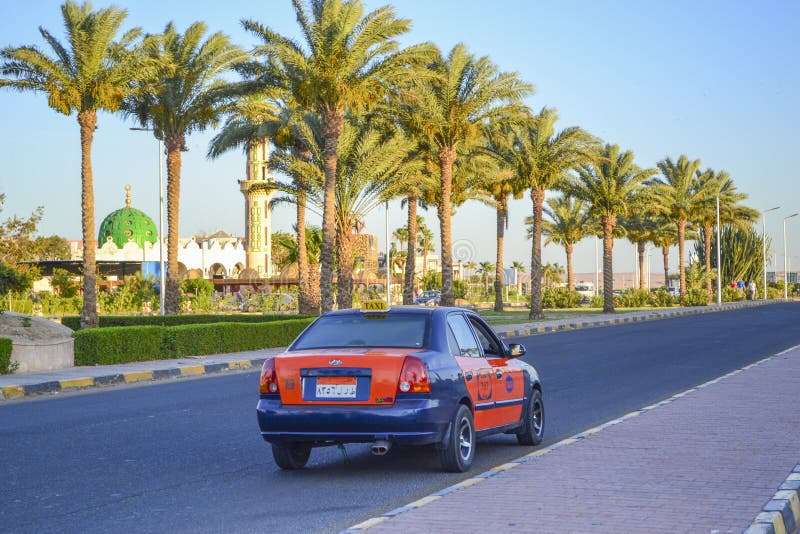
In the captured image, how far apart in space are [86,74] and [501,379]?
26377 millimetres

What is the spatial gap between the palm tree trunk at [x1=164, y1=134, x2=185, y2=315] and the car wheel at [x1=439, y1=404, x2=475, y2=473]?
1143 inches

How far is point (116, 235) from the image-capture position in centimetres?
11125

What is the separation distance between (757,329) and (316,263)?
28065 mm

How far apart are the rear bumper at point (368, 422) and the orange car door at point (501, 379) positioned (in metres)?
1.30

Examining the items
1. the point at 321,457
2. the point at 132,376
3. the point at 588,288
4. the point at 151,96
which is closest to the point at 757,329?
the point at 151,96

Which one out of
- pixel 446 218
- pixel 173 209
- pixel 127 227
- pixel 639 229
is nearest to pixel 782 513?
pixel 173 209

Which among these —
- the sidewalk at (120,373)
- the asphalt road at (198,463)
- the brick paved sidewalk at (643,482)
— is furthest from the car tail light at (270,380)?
the sidewalk at (120,373)

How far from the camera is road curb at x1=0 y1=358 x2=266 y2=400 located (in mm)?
17828

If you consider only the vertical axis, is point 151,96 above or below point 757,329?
above

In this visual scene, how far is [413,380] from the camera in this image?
8.65 metres

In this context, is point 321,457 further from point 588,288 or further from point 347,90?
point 588,288

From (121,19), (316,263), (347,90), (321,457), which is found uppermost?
(121,19)

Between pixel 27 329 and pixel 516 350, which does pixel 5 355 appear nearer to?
pixel 27 329

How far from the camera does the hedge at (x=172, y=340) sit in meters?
22.9
